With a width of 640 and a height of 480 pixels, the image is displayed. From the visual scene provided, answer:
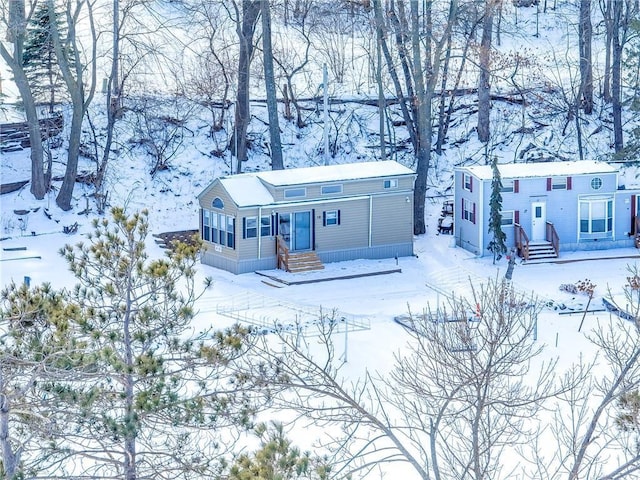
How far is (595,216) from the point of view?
101ft

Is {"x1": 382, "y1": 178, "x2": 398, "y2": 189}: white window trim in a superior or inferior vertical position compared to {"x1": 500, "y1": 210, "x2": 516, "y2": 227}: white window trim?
superior

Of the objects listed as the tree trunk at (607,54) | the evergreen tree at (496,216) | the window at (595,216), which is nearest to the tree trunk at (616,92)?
the tree trunk at (607,54)

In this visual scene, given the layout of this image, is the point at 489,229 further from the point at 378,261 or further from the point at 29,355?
the point at 29,355

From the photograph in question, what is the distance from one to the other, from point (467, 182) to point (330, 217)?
4.20 meters

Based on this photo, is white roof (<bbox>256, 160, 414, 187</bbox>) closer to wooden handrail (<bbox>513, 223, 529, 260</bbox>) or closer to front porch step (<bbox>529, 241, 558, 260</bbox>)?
wooden handrail (<bbox>513, 223, 529, 260</bbox>)

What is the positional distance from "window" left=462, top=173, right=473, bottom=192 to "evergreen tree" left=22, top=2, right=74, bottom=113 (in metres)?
13.4

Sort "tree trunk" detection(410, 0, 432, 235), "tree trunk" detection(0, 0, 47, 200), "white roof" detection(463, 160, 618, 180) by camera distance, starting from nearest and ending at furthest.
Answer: "white roof" detection(463, 160, 618, 180), "tree trunk" detection(0, 0, 47, 200), "tree trunk" detection(410, 0, 432, 235)

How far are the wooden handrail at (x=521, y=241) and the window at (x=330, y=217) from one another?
4822mm

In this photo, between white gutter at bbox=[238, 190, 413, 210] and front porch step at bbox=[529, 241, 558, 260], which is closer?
white gutter at bbox=[238, 190, 413, 210]

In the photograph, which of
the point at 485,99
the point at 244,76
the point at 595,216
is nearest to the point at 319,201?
the point at 595,216

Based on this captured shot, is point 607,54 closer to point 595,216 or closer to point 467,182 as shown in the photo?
point 595,216

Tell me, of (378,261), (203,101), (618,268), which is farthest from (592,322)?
(203,101)

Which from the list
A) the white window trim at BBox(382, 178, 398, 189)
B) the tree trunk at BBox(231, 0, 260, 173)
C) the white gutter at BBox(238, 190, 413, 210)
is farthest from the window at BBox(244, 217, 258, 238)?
the tree trunk at BBox(231, 0, 260, 173)

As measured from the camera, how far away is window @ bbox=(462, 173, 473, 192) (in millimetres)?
30669
